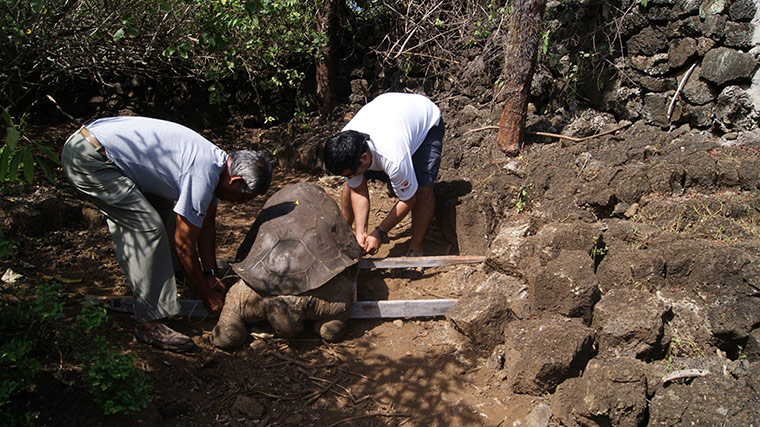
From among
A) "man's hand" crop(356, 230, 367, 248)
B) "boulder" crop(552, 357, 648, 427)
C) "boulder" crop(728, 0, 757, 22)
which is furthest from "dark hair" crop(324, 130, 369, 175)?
"boulder" crop(728, 0, 757, 22)

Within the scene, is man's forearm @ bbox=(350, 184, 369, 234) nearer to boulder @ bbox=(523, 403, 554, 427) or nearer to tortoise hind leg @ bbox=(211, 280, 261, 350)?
tortoise hind leg @ bbox=(211, 280, 261, 350)

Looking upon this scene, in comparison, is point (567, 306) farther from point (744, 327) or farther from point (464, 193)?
point (464, 193)

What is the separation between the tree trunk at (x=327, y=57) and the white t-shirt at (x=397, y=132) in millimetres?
3028

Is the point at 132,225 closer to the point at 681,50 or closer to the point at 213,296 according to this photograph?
the point at 213,296

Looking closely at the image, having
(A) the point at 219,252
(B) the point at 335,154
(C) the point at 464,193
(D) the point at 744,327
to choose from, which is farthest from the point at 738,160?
(A) the point at 219,252

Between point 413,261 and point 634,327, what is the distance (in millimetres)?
1661

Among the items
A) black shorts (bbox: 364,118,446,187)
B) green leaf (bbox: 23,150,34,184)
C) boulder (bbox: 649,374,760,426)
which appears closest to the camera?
green leaf (bbox: 23,150,34,184)

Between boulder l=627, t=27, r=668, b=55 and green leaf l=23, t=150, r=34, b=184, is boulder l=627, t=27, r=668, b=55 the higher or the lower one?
the higher one

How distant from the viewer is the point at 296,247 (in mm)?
3256

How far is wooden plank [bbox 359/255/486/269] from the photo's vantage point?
12.6ft

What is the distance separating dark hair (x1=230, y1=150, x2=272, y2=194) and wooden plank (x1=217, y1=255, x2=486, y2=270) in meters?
0.93

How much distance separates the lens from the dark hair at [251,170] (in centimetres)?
306

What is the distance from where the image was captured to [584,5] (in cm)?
568

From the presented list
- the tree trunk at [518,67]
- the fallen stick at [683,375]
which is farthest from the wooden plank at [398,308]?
the tree trunk at [518,67]
